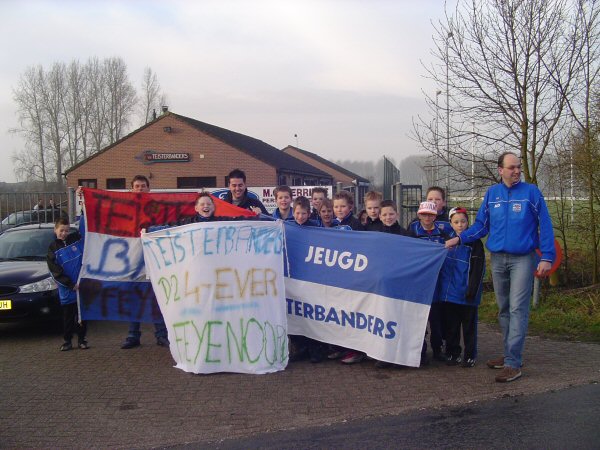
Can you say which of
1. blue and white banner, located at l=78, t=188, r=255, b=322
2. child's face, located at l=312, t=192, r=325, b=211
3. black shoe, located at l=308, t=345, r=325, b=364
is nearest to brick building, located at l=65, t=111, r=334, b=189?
child's face, located at l=312, t=192, r=325, b=211

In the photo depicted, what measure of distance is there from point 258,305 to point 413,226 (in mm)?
1947

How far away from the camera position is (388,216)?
620 cm

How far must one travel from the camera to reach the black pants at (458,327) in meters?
5.91

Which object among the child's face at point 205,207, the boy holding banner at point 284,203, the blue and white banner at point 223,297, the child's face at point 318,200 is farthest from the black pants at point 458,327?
the child's face at point 205,207

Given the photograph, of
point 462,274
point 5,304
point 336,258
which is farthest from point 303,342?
point 5,304

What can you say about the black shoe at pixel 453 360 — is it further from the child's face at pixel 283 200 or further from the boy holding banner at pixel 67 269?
the boy holding banner at pixel 67 269

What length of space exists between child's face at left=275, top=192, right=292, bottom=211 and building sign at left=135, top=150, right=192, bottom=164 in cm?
2959

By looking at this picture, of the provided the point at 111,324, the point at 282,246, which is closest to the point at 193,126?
the point at 111,324

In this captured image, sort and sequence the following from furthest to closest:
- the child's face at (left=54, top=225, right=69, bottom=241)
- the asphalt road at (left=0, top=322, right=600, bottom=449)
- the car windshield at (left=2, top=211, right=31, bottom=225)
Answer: the car windshield at (left=2, top=211, right=31, bottom=225), the child's face at (left=54, top=225, right=69, bottom=241), the asphalt road at (left=0, top=322, right=600, bottom=449)

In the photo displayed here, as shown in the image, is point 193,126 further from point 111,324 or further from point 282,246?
point 282,246

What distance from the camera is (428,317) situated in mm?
5871

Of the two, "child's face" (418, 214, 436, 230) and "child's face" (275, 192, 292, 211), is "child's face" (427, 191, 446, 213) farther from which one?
"child's face" (275, 192, 292, 211)

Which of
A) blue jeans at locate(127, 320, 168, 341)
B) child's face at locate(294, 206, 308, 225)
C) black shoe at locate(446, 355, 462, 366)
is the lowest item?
black shoe at locate(446, 355, 462, 366)

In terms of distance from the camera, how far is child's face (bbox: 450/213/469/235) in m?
6.03
